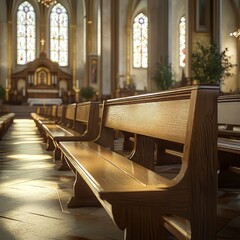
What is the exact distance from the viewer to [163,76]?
13.5 m

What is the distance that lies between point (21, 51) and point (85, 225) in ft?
97.9

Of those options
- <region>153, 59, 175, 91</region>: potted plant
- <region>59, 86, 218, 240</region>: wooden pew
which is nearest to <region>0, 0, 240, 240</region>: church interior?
<region>59, 86, 218, 240</region>: wooden pew

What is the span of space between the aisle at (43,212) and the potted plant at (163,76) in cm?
896

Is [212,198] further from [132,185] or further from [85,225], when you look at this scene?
[85,225]

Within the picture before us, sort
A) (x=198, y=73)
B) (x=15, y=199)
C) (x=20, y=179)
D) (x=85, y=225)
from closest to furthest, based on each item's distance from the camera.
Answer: (x=85, y=225) → (x=15, y=199) → (x=20, y=179) → (x=198, y=73)

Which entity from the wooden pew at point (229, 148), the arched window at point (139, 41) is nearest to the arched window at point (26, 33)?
the arched window at point (139, 41)

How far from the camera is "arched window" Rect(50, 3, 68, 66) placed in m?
31.6

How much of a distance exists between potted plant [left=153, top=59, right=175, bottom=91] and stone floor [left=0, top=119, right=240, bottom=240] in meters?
9.17

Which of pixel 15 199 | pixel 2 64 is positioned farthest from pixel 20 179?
pixel 2 64

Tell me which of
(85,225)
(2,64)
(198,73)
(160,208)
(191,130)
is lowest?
(85,225)

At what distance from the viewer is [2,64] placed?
30.2 m

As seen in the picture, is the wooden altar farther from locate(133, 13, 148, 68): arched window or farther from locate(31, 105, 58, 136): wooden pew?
locate(31, 105, 58, 136): wooden pew

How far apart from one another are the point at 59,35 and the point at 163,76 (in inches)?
770

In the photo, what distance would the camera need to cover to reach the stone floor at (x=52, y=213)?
243cm
